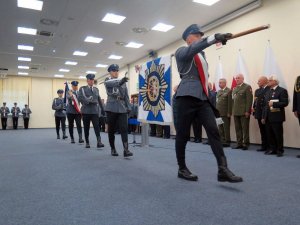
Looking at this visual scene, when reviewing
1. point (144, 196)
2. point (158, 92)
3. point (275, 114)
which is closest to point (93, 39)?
point (158, 92)

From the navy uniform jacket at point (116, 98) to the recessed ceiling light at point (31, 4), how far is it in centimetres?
367

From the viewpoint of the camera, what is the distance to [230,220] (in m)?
1.67

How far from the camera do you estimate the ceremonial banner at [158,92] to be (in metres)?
3.98

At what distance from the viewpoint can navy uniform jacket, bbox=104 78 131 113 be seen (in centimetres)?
429

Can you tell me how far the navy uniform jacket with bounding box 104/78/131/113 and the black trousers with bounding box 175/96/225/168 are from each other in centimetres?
180

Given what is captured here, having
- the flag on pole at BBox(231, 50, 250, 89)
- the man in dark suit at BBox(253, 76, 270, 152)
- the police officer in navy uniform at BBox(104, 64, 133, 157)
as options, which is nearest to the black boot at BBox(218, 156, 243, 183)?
the police officer in navy uniform at BBox(104, 64, 133, 157)

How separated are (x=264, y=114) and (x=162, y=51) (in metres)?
6.56

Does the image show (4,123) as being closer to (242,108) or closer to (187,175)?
(242,108)

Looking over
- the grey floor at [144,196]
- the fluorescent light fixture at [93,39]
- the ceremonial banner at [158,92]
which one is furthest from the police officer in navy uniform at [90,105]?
the fluorescent light fixture at [93,39]

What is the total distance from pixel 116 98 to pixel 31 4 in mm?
4103

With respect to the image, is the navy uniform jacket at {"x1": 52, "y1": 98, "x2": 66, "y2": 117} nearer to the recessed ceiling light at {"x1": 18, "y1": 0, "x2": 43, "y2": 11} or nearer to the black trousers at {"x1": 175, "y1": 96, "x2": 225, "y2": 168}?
the recessed ceiling light at {"x1": 18, "y1": 0, "x2": 43, "y2": 11}

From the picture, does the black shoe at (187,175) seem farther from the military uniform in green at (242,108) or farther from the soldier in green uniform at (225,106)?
the soldier in green uniform at (225,106)

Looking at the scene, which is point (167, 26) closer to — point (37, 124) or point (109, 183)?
point (109, 183)

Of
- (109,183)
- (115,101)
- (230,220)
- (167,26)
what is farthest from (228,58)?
(230,220)
